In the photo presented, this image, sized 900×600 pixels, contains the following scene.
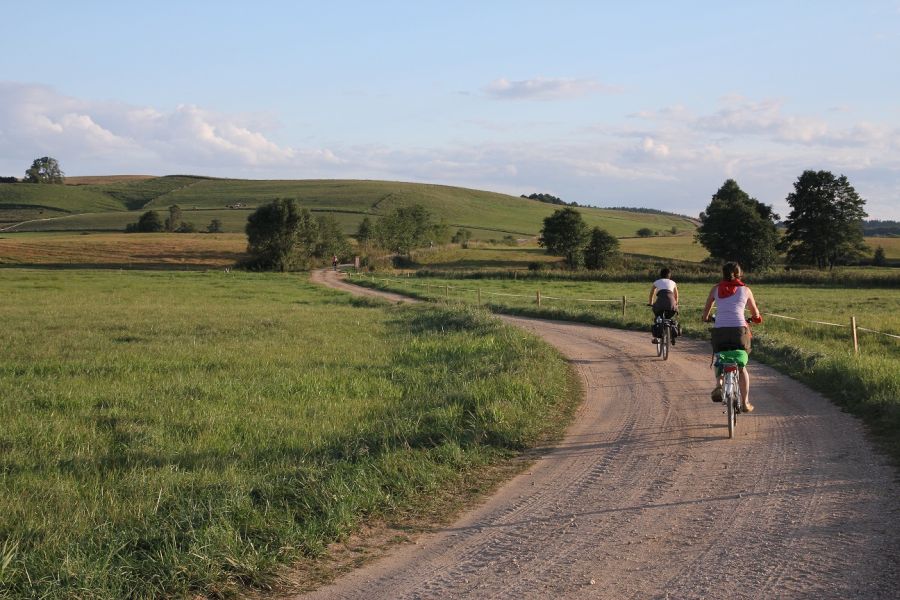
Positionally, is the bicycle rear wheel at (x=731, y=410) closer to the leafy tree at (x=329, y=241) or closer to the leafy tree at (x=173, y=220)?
the leafy tree at (x=329, y=241)

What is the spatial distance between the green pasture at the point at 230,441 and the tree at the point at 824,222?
213 feet

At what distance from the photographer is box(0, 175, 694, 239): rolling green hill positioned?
142m

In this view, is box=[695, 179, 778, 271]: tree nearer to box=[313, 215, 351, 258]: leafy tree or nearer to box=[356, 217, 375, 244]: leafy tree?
box=[313, 215, 351, 258]: leafy tree

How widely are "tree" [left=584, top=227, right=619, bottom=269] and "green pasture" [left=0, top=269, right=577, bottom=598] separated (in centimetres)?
6266

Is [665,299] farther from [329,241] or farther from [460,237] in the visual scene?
[460,237]

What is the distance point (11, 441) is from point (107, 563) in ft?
16.9

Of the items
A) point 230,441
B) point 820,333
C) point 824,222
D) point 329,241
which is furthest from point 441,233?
point 230,441

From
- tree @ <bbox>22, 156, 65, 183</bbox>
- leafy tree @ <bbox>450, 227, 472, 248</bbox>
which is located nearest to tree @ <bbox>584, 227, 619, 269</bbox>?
leafy tree @ <bbox>450, 227, 472, 248</bbox>

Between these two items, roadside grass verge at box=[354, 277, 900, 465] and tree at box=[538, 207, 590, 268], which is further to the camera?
tree at box=[538, 207, 590, 268]

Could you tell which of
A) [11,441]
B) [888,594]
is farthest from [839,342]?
[11,441]

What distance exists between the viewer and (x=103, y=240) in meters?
104

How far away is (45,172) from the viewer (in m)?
181

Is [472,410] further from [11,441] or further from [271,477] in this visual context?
[11,441]

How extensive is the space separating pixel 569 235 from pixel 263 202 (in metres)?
92.2
